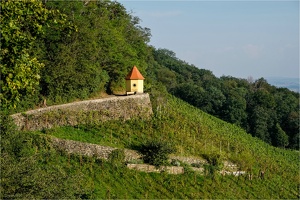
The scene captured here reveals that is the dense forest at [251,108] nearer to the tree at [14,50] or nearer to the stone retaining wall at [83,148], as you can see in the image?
the stone retaining wall at [83,148]

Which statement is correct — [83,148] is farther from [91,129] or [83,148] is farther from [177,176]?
[177,176]

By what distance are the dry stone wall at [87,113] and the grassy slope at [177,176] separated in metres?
0.62

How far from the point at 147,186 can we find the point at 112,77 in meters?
13.7

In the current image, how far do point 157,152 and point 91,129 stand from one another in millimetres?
4431

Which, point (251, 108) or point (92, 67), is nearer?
point (92, 67)

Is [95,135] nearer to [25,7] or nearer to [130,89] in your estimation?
[130,89]

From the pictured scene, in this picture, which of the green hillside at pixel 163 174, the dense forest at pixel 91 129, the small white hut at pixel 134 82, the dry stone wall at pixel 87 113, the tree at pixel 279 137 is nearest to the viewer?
the dense forest at pixel 91 129

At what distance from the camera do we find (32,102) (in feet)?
94.5

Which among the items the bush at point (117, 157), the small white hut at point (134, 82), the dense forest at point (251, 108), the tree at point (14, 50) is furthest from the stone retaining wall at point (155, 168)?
the dense forest at point (251, 108)

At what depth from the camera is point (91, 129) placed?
2866 centimetres

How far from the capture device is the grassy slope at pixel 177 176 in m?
24.7

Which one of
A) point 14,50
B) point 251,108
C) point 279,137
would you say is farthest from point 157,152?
point 251,108

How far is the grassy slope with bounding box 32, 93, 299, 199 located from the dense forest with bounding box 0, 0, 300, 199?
0.06m

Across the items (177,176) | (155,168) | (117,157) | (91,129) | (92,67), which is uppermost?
(92,67)
